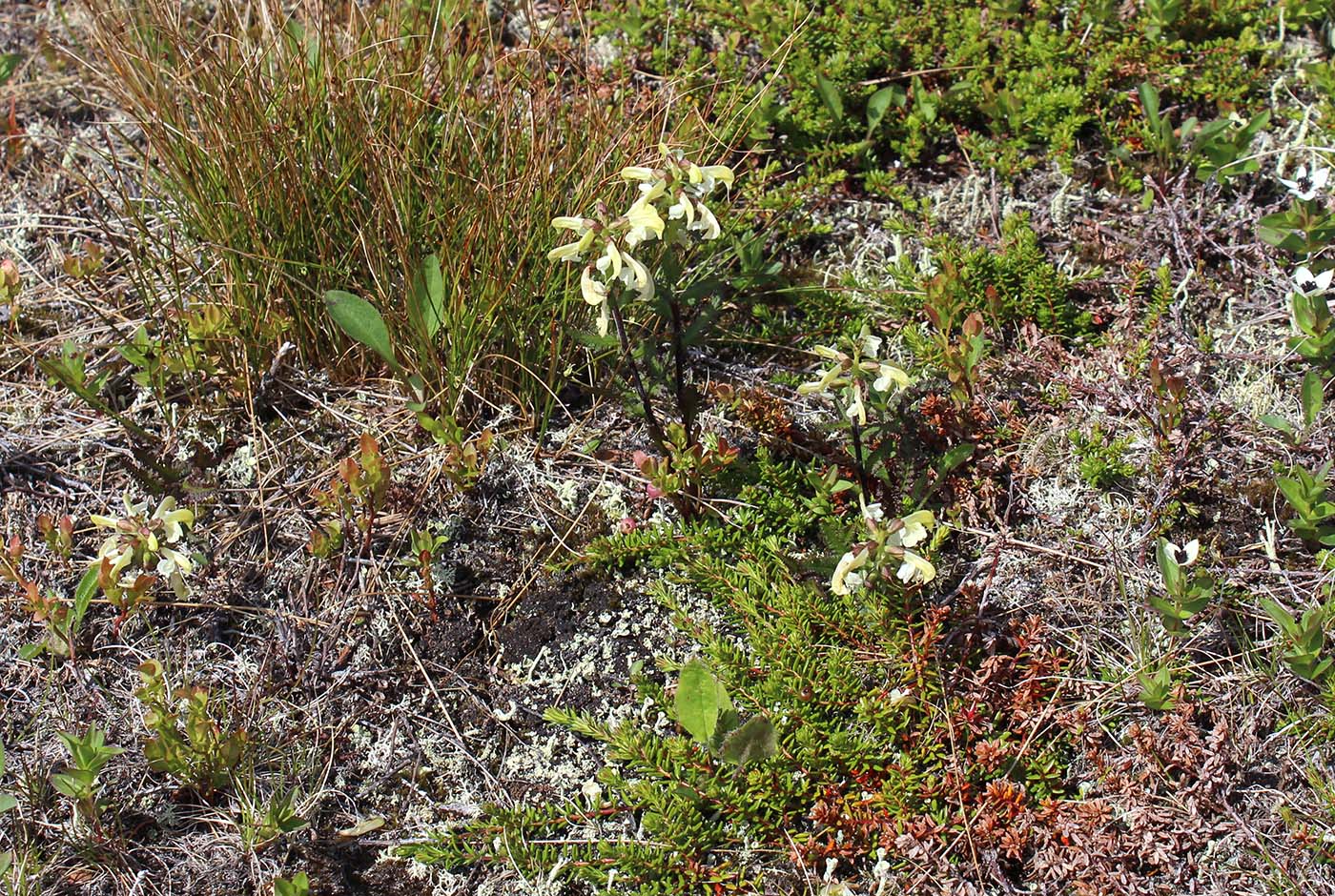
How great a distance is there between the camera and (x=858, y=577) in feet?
7.72

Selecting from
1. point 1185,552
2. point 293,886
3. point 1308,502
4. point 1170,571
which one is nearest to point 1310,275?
point 1308,502

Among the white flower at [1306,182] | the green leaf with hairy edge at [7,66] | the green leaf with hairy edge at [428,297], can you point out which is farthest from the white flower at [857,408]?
the green leaf with hairy edge at [7,66]

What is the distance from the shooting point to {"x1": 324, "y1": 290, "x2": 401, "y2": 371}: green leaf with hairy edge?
9.16 feet

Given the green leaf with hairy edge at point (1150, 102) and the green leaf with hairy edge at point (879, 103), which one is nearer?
the green leaf with hairy edge at point (1150, 102)

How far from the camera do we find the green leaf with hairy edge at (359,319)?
110 inches

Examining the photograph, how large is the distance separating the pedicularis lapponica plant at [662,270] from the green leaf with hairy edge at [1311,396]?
1362 mm

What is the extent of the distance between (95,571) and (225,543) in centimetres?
33

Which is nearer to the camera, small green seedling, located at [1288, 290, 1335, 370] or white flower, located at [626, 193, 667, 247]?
white flower, located at [626, 193, 667, 247]

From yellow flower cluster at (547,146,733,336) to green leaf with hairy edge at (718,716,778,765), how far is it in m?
0.86

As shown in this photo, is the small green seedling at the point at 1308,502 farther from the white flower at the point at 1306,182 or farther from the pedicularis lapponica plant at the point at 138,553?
the pedicularis lapponica plant at the point at 138,553

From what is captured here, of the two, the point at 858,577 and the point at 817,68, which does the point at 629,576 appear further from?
the point at 817,68

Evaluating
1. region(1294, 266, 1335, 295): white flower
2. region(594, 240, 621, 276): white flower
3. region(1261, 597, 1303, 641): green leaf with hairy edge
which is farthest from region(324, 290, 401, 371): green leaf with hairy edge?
region(1294, 266, 1335, 295): white flower

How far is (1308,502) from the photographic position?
2537 mm

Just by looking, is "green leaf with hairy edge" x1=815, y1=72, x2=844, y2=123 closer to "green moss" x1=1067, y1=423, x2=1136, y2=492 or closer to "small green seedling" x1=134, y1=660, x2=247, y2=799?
"green moss" x1=1067, y1=423, x2=1136, y2=492
